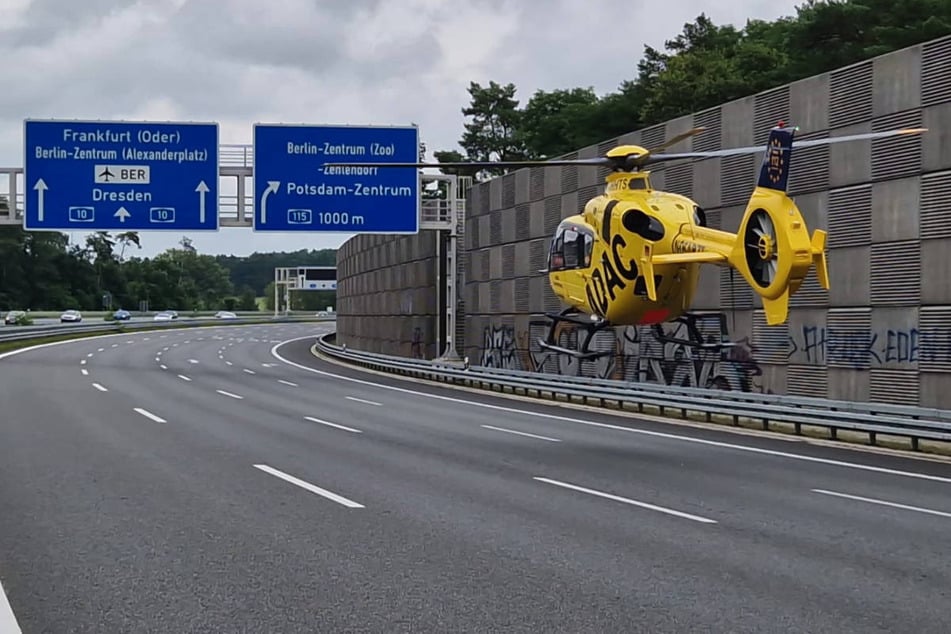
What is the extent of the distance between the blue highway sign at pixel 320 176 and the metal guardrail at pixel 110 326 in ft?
92.5

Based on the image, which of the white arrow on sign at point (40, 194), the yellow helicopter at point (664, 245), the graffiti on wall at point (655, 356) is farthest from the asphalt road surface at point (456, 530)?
the white arrow on sign at point (40, 194)

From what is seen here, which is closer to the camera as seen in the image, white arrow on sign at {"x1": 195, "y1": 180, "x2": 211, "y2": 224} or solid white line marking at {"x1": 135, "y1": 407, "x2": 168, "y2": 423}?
solid white line marking at {"x1": 135, "y1": 407, "x2": 168, "y2": 423}

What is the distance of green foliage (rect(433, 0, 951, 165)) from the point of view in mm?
47781

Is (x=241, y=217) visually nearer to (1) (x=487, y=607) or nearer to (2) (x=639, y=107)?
(1) (x=487, y=607)

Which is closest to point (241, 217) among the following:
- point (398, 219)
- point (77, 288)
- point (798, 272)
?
point (398, 219)

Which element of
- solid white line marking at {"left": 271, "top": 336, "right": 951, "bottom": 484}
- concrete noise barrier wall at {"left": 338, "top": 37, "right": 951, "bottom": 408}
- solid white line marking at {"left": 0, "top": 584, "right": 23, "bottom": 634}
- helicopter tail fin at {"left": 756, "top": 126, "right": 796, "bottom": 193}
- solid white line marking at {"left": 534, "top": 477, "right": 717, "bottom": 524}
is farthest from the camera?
concrete noise barrier wall at {"left": 338, "top": 37, "right": 951, "bottom": 408}

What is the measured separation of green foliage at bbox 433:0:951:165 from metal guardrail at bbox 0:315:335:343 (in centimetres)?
2536

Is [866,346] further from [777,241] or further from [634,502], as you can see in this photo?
[634,502]

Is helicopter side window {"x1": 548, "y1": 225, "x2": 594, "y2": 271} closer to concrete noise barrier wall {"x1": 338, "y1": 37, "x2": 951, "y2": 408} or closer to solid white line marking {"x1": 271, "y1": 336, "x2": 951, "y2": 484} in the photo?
solid white line marking {"x1": 271, "y1": 336, "x2": 951, "y2": 484}

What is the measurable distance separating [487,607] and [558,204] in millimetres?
26435

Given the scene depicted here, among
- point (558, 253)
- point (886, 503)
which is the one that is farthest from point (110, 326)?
point (886, 503)

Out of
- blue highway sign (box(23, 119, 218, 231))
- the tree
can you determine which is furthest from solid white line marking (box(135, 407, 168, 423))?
Result: the tree

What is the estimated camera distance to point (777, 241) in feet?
42.5

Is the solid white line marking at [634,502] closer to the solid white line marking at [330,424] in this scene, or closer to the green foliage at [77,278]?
the solid white line marking at [330,424]
